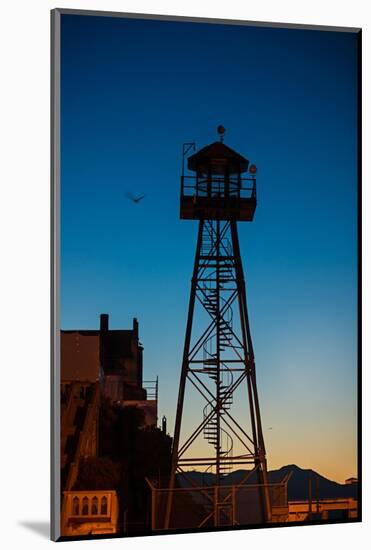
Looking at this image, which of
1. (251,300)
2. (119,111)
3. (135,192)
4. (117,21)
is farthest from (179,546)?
(117,21)

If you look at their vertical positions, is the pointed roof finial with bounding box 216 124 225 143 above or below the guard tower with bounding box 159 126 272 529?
above

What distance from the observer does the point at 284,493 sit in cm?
950

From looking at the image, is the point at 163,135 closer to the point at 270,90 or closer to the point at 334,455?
the point at 270,90

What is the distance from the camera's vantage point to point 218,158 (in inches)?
373

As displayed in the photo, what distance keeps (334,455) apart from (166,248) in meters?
2.12

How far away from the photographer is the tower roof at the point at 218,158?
30.7 feet

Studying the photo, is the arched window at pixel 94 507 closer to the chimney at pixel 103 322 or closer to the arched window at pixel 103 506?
the arched window at pixel 103 506

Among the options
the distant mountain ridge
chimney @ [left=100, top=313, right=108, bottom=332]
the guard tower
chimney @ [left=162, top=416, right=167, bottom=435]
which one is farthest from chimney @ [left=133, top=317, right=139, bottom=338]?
the distant mountain ridge

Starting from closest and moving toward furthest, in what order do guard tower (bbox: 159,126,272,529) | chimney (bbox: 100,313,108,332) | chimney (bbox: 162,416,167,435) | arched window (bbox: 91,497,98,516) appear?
1. arched window (bbox: 91,497,98,516)
2. chimney (bbox: 100,313,108,332)
3. chimney (bbox: 162,416,167,435)
4. guard tower (bbox: 159,126,272,529)

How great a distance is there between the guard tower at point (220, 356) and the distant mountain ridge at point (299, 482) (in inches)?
1.0

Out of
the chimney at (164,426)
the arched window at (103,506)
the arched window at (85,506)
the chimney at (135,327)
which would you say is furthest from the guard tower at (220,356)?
the arched window at (85,506)

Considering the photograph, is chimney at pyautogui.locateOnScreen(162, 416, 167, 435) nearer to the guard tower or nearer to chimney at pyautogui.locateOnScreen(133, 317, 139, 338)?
the guard tower

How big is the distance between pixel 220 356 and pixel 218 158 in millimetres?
1530

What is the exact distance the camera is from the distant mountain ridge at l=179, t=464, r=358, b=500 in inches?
369
